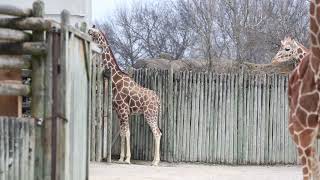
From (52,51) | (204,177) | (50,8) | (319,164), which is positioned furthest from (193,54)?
(52,51)

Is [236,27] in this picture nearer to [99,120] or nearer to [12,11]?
[99,120]

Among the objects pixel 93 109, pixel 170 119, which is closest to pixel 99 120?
pixel 93 109

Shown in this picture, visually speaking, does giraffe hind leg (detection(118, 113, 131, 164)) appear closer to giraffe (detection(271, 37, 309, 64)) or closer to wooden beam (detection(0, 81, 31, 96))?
giraffe (detection(271, 37, 309, 64))

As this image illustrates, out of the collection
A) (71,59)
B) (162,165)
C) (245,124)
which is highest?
(71,59)

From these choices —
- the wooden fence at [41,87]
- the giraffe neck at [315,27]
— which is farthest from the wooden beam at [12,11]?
the giraffe neck at [315,27]

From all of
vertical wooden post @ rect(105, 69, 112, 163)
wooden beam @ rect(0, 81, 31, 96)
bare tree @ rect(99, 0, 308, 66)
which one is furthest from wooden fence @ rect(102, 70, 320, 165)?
bare tree @ rect(99, 0, 308, 66)

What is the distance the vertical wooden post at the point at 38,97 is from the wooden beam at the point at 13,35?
0.10 meters

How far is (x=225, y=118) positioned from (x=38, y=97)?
8.17 metres

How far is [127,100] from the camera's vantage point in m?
12.5

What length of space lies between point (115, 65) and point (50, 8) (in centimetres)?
195

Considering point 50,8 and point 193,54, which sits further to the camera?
point 193,54

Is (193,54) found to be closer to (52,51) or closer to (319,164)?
(319,164)

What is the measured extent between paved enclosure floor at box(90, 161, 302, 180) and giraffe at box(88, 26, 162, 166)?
1.90ft

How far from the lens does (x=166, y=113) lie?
12.9m
